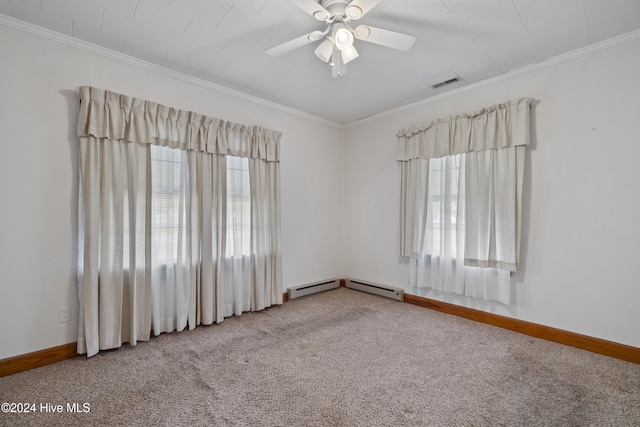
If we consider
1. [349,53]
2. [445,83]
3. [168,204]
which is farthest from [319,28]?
[168,204]

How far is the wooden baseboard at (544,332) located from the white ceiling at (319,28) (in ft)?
8.14

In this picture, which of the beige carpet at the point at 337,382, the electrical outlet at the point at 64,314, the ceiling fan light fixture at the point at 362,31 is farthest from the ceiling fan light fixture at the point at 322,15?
the electrical outlet at the point at 64,314

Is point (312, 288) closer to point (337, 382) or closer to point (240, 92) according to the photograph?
point (337, 382)

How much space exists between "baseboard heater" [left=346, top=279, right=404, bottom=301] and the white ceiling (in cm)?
254

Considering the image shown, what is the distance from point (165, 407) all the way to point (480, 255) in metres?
2.97

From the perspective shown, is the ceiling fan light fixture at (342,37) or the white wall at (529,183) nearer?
the ceiling fan light fixture at (342,37)

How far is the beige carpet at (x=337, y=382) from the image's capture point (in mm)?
1623

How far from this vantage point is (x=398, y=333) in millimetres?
2762

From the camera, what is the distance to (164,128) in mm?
2699

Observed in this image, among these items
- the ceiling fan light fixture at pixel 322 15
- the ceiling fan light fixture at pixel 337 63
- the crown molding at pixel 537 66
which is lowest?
the ceiling fan light fixture at pixel 337 63

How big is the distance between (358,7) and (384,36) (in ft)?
0.97

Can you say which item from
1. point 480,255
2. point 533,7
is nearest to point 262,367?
point 480,255

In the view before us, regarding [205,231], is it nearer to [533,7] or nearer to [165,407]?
[165,407]

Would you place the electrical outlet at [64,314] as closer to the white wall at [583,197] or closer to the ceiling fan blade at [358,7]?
the ceiling fan blade at [358,7]
